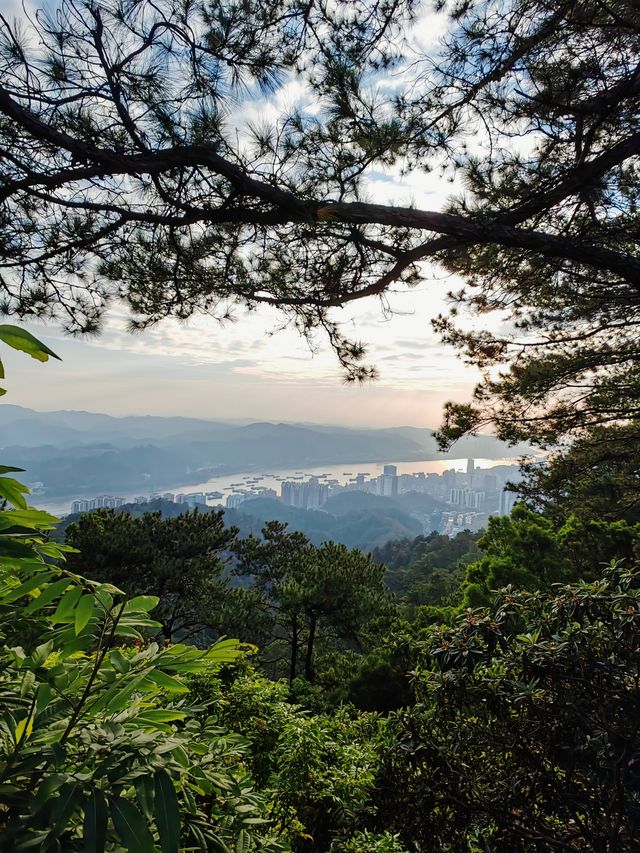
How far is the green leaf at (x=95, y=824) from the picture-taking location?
1.47ft

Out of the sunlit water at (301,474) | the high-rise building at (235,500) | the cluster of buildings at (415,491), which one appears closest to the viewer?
the cluster of buildings at (415,491)

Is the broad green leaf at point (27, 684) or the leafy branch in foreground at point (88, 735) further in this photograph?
the broad green leaf at point (27, 684)

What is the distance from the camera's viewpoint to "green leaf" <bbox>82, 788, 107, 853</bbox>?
1.47ft

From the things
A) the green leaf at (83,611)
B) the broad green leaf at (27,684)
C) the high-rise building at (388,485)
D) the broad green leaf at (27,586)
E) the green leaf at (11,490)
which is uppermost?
the green leaf at (11,490)

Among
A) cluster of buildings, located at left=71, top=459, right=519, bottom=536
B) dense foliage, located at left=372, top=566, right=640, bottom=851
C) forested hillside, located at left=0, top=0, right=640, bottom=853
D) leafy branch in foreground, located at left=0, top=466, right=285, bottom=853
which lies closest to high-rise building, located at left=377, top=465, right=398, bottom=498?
cluster of buildings, located at left=71, top=459, right=519, bottom=536

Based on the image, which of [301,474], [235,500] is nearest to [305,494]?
[301,474]

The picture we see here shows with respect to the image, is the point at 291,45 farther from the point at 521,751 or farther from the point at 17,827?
the point at 521,751

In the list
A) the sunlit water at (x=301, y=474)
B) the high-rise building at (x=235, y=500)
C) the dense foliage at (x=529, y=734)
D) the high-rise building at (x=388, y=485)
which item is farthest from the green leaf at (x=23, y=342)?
the high-rise building at (x=388, y=485)

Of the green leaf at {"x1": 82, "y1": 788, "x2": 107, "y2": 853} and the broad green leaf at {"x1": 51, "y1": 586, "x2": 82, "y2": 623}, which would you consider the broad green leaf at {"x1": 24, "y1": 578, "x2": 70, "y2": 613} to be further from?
the green leaf at {"x1": 82, "y1": 788, "x2": 107, "y2": 853}

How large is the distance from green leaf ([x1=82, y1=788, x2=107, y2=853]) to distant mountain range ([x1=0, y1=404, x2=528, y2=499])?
64158 millimetres

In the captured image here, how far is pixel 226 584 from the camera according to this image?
932 cm

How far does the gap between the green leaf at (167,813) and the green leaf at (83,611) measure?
0.19 metres

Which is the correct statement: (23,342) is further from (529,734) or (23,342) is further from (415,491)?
(415,491)

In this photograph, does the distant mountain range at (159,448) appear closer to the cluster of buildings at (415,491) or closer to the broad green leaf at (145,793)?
the cluster of buildings at (415,491)
